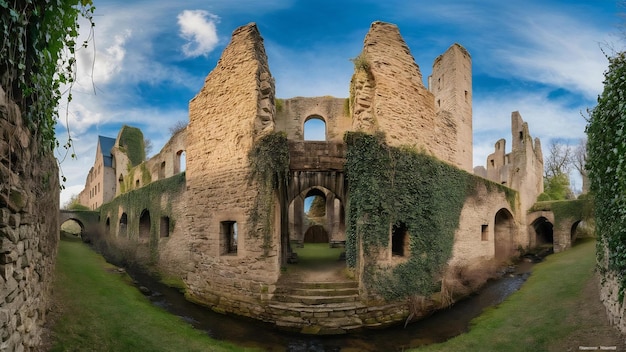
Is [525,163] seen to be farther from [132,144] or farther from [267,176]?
[132,144]

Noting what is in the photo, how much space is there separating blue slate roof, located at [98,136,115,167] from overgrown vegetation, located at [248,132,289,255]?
33.0 metres

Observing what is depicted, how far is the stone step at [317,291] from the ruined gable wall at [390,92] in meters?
4.53

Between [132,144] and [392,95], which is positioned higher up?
[132,144]

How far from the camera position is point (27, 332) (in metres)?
3.97

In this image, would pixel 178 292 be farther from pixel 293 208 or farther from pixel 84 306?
pixel 293 208

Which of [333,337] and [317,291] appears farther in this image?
[317,291]

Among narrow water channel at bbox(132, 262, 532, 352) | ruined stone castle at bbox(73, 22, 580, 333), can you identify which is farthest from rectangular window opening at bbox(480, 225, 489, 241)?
narrow water channel at bbox(132, 262, 532, 352)

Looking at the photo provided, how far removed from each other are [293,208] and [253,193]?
11.5m

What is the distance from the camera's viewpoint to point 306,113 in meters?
19.2

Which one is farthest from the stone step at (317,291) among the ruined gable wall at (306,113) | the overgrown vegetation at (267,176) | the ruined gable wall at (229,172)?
the ruined gable wall at (306,113)

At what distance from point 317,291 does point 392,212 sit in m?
3.13

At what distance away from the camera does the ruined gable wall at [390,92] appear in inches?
403

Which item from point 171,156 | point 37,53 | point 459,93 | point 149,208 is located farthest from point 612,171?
point 171,156

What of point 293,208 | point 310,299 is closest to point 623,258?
point 310,299
